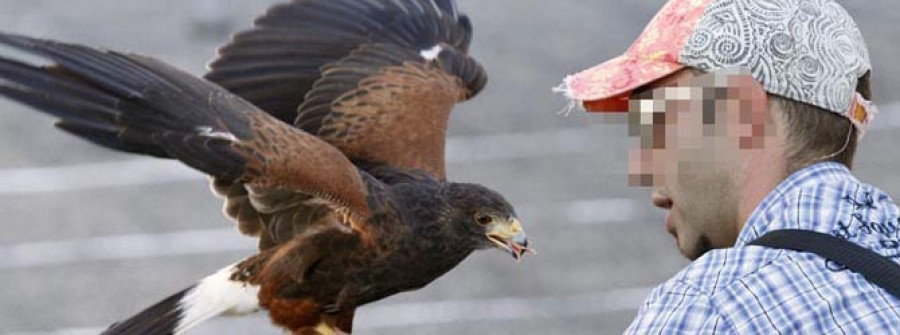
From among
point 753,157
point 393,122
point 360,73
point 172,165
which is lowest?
point 753,157

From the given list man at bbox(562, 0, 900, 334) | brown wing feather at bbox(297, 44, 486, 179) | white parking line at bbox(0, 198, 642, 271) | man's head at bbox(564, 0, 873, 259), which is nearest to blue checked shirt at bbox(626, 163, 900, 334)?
man at bbox(562, 0, 900, 334)

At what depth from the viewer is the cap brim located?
297 centimetres

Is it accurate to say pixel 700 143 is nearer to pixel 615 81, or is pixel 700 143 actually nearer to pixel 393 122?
pixel 615 81

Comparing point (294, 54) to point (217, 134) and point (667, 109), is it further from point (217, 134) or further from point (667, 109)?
point (667, 109)

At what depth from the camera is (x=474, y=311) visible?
1046 centimetres

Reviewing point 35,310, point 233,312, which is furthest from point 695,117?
point 35,310

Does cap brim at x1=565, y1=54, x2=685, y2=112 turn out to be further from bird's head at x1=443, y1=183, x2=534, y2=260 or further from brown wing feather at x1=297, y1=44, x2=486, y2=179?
brown wing feather at x1=297, y1=44, x2=486, y2=179

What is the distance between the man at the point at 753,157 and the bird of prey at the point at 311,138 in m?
2.09

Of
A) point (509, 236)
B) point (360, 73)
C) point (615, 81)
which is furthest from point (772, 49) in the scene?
point (360, 73)

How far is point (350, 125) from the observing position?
6.01m

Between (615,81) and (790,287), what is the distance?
1.70ft

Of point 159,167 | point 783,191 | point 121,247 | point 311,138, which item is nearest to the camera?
point 783,191

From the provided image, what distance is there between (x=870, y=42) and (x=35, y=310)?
6708mm

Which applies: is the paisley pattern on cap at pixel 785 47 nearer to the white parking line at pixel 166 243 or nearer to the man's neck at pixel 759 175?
the man's neck at pixel 759 175
